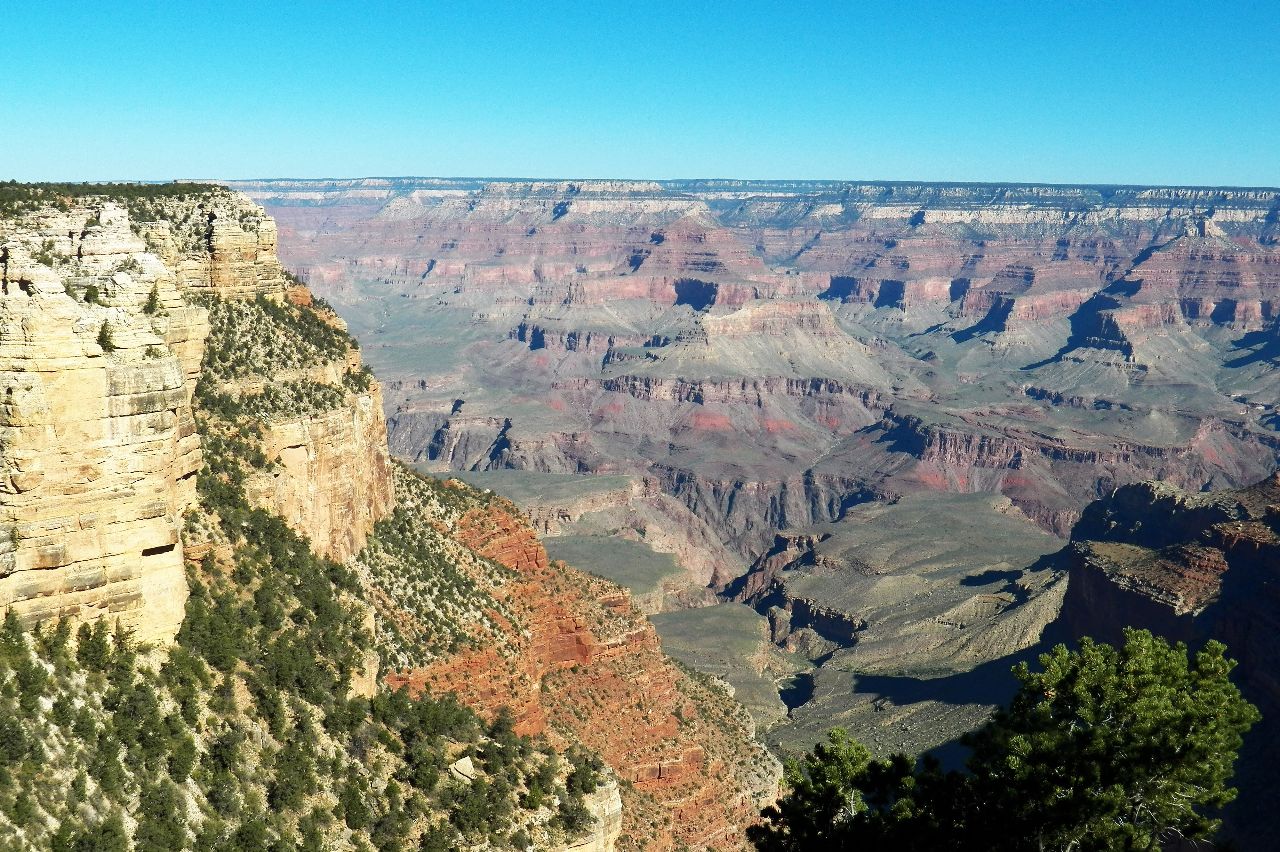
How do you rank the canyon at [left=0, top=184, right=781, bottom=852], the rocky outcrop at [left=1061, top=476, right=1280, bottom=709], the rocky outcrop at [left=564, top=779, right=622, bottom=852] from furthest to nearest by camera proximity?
the rocky outcrop at [left=1061, top=476, right=1280, bottom=709]
the rocky outcrop at [left=564, top=779, right=622, bottom=852]
the canyon at [left=0, top=184, right=781, bottom=852]

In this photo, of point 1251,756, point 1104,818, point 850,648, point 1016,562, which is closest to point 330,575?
point 1104,818

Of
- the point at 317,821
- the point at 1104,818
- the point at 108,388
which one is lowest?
the point at 317,821

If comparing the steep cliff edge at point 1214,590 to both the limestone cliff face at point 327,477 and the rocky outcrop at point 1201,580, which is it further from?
the limestone cliff face at point 327,477

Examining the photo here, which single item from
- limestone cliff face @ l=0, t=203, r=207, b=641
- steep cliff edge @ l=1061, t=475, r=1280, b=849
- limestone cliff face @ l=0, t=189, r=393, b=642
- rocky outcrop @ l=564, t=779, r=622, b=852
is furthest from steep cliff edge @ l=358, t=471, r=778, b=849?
steep cliff edge @ l=1061, t=475, r=1280, b=849

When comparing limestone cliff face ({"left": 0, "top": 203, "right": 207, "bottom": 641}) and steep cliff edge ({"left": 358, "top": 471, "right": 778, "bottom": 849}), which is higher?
limestone cliff face ({"left": 0, "top": 203, "right": 207, "bottom": 641})

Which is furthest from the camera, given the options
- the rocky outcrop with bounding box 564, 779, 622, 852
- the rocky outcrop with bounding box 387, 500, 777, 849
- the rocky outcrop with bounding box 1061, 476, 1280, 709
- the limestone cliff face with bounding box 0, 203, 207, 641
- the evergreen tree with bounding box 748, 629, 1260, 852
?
the rocky outcrop with bounding box 1061, 476, 1280, 709

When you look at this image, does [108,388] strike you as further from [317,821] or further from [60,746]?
[317,821]

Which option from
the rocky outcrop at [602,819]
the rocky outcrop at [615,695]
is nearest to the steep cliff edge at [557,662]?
the rocky outcrop at [615,695]

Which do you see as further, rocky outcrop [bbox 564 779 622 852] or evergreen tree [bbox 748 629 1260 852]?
rocky outcrop [bbox 564 779 622 852]

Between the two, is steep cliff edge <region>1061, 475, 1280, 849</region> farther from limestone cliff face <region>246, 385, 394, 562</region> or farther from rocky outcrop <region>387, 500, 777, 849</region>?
limestone cliff face <region>246, 385, 394, 562</region>

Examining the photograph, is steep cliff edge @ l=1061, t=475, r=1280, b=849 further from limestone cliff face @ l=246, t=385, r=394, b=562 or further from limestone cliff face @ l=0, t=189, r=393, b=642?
limestone cliff face @ l=0, t=189, r=393, b=642

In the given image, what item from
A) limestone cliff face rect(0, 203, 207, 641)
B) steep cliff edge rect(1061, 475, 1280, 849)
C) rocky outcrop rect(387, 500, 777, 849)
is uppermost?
limestone cliff face rect(0, 203, 207, 641)
